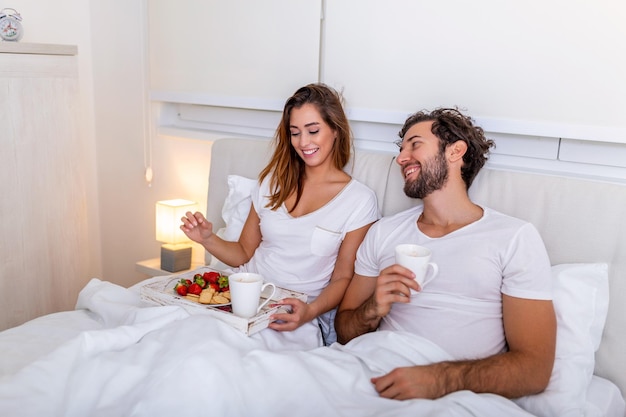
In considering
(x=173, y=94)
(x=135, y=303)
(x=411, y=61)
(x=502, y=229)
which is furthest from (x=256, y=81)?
(x=502, y=229)

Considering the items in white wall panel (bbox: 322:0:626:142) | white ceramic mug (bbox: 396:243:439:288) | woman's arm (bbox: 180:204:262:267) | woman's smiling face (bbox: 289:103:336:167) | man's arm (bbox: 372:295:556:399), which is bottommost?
man's arm (bbox: 372:295:556:399)

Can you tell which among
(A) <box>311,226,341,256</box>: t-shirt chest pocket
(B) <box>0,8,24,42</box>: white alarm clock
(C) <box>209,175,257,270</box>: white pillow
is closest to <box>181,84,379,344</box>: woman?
(A) <box>311,226,341,256</box>: t-shirt chest pocket

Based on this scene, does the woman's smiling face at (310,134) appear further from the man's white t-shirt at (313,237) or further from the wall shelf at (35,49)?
the wall shelf at (35,49)

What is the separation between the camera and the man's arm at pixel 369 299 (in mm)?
1365

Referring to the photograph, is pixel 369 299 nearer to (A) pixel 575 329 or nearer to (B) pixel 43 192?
(A) pixel 575 329

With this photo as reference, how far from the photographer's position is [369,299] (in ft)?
5.18

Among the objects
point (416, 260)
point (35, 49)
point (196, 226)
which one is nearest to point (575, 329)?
point (416, 260)

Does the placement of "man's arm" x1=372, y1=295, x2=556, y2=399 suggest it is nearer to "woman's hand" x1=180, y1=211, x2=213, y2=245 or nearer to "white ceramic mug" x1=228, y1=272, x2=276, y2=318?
"white ceramic mug" x1=228, y1=272, x2=276, y2=318

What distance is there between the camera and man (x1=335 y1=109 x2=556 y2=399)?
1.38 metres

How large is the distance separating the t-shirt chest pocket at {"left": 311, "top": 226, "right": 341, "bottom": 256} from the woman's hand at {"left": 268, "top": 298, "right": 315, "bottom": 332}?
0.72 ft

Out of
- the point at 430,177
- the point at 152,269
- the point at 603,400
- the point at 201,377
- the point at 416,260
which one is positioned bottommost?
Result: the point at 152,269

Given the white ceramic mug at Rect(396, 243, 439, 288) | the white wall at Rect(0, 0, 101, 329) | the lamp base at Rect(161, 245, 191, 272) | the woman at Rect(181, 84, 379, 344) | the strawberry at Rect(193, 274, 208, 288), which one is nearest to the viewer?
the white ceramic mug at Rect(396, 243, 439, 288)

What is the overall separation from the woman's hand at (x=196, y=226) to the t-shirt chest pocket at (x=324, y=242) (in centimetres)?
35

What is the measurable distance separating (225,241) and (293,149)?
40 centimetres
